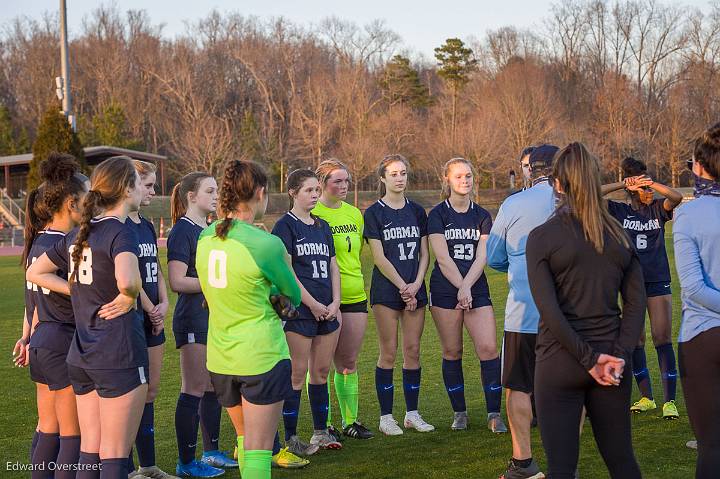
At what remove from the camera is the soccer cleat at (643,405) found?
677cm

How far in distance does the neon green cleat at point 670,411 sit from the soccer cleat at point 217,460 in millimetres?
3382

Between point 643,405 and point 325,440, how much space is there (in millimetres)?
2698

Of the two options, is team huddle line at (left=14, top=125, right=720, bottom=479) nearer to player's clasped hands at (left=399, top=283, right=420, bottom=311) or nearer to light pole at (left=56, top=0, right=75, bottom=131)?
player's clasped hands at (left=399, top=283, right=420, bottom=311)

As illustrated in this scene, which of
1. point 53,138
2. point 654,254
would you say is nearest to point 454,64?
point 53,138

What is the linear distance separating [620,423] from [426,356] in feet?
20.7

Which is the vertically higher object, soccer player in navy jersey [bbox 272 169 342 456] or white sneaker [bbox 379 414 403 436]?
soccer player in navy jersey [bbox 272 169 342 456]

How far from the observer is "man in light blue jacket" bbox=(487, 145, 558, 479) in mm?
4867

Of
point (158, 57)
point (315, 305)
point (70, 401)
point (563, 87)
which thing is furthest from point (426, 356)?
point (158, 57)

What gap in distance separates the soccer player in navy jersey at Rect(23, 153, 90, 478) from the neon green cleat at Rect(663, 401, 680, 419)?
446 centimetres

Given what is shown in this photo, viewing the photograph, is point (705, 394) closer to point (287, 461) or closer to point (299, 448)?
A: point (287, 461)

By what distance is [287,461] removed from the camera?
5.59m

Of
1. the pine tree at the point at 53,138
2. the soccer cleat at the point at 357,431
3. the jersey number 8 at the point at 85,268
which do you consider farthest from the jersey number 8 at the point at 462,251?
the pine tree at the point at 53,138

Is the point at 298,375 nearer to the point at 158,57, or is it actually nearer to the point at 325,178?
the point at 325,178

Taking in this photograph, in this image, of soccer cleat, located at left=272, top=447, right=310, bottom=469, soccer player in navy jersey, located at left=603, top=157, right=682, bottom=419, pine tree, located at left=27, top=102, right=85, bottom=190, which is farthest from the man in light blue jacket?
pine tree, located at left=27, top=102, right=85, bottom=190
